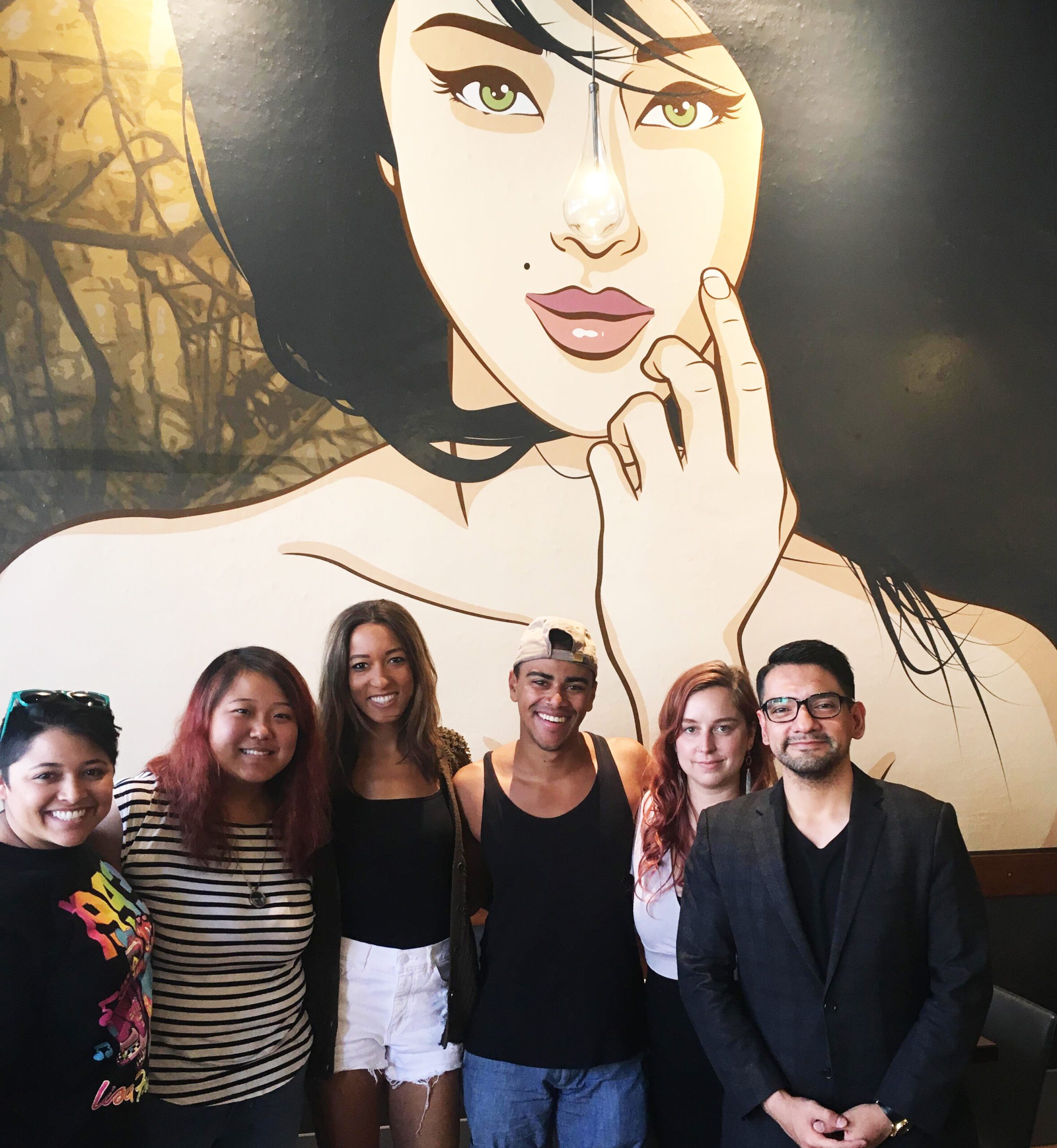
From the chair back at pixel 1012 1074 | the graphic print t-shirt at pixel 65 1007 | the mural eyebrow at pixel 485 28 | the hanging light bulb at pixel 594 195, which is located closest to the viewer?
the graphic print t-shirt at pixel 65 1007

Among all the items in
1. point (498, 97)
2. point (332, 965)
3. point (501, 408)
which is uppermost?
point (498, 97)

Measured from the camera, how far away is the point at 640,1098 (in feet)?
6.75

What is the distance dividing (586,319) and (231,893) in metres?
2.00

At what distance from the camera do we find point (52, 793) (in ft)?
5.00

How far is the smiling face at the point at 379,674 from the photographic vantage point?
215 cm

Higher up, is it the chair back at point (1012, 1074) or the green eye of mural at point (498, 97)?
the green eye of mural at point (498, 97)

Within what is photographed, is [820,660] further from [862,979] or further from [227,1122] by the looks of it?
[227,1122]

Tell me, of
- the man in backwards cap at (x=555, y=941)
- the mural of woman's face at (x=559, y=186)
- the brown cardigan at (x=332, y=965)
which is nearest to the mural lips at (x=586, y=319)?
the mural of woman's face at (x=559, y=186)

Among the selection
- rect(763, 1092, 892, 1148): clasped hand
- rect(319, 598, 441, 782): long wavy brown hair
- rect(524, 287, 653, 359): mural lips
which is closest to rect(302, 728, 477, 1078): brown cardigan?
rect(319, 598, 441, 782): long wavy brown hair

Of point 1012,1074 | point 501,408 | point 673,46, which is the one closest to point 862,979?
point 1012,1074

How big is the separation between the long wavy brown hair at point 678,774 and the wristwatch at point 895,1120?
0.58m

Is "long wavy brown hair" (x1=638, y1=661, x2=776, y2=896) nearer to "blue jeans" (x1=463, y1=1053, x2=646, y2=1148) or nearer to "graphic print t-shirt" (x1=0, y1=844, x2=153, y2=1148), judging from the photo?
"blue jeans" (x1=463, y1=1053, x2=646, y2=1148)

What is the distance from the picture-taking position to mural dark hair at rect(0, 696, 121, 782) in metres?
1.56

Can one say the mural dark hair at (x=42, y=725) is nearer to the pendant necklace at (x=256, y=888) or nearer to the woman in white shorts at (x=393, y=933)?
the pendant necklace at (x=256, y=888)
